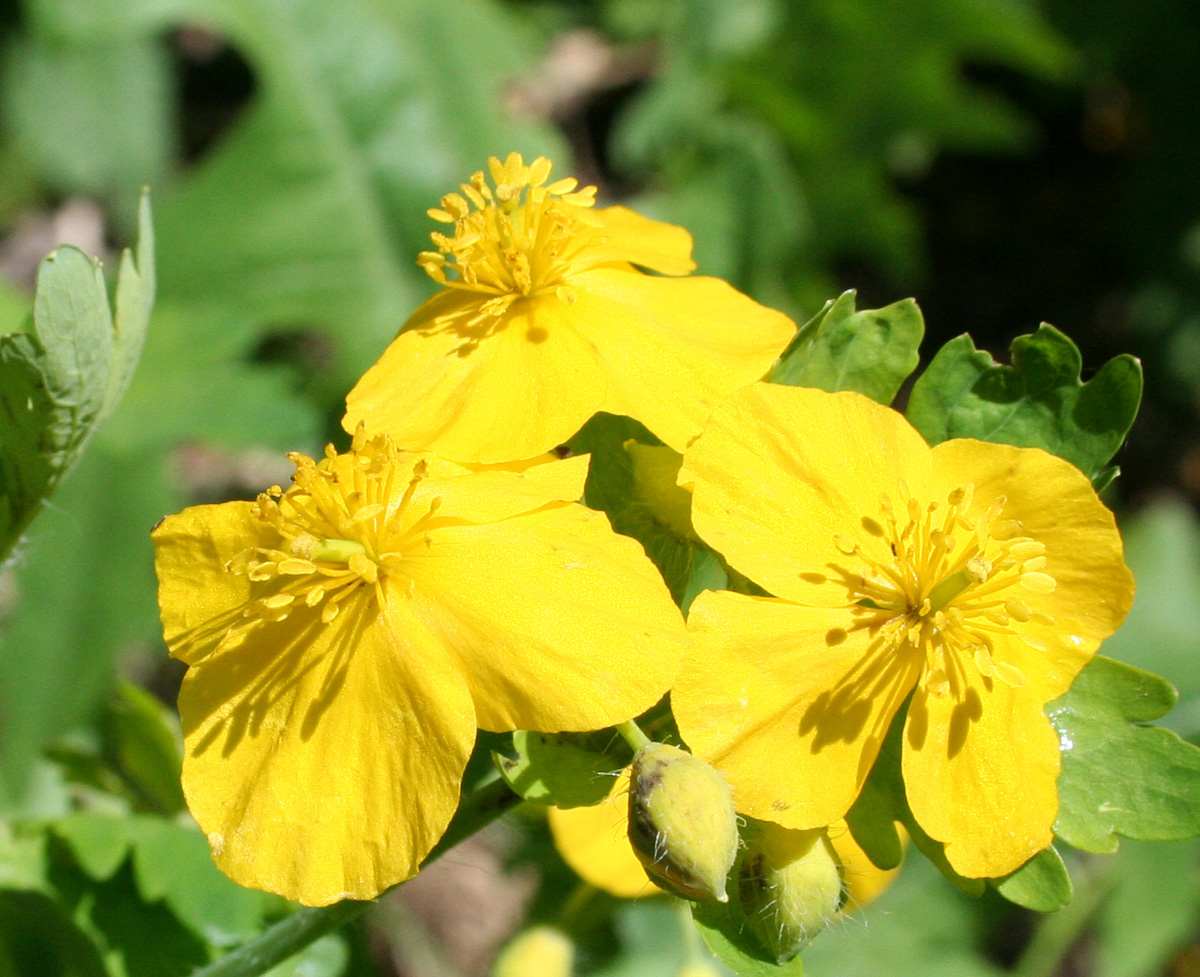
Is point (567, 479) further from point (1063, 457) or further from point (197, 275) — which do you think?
point (197, 275)

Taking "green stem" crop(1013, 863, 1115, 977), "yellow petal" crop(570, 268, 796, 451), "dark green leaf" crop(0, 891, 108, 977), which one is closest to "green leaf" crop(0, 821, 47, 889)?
"dark green leaf" crop(0, 891, 108, 977)

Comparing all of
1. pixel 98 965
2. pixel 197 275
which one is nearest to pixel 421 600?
pixel 98 965

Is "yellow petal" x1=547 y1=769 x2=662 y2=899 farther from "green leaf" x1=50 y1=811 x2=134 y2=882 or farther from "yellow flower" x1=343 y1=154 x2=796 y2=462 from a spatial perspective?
"yellow flower" x1=343 y1=154 x2=796 y2=462


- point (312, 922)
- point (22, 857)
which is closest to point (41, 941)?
point (22, 857)

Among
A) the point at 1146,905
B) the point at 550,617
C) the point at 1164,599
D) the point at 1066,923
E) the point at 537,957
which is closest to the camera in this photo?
the point at 550,617

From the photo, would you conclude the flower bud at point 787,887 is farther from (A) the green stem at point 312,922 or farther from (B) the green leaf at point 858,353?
(B) the green leaf at point 858,353

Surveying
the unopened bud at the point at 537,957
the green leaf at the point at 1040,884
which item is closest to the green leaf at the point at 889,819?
the green leaf at the point at 1040,884

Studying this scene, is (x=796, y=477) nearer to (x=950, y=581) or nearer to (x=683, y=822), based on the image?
(x=950, y=581)
